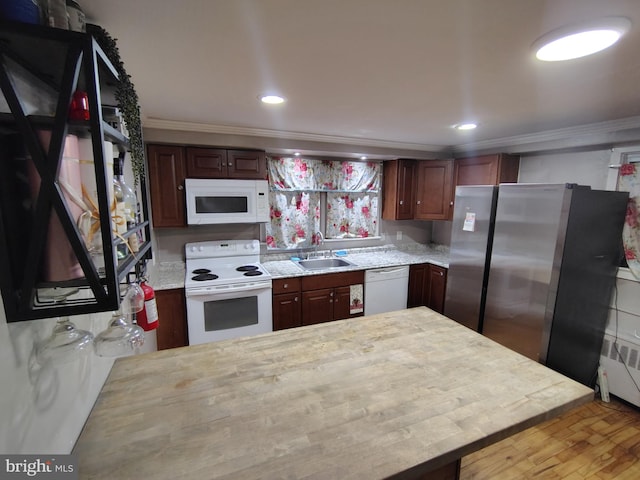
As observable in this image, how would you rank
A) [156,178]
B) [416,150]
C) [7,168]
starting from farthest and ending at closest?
[416,150], [156,178], [7,168]

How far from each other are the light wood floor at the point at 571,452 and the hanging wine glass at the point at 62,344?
2031mm

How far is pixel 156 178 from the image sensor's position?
101 inches

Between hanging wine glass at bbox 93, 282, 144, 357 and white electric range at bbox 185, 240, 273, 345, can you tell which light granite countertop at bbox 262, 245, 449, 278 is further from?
hanging wine glass at bbox 93, 282, 144, 357

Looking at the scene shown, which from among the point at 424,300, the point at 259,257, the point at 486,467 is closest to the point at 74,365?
the point at 486,467

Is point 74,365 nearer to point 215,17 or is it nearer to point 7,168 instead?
point 7,168

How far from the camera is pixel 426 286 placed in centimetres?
350

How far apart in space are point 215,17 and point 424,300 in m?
3.39

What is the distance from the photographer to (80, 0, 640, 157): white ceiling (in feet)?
2.97

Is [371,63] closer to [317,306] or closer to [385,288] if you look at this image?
[317,306]

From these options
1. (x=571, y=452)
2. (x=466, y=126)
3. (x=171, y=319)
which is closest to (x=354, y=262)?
(x=466, y=126)

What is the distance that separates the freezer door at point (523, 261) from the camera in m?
2.08

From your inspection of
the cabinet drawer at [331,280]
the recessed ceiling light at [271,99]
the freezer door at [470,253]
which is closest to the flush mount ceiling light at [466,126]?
the freezer door at [470,253]

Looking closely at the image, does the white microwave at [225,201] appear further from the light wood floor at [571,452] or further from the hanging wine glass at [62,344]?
the light wood floor at [571,452]

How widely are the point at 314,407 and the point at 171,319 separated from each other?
79.5 inches
